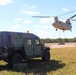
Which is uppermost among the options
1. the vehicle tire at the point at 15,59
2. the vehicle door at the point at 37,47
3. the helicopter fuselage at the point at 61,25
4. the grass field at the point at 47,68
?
the helicopter fuselage at the point at 61,25

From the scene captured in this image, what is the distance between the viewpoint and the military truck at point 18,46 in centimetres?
1577

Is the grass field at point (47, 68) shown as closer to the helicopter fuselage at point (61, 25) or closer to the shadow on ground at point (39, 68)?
the shadow on ground at point (39, 68)

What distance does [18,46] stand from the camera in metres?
16.8

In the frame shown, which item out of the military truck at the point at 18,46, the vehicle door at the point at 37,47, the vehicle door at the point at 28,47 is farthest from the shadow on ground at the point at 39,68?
the vehicle door at the point at 37,47

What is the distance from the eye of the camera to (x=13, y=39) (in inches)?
650

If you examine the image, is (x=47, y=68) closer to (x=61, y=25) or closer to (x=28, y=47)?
(x=28, y=47)

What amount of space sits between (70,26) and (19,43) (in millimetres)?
39723

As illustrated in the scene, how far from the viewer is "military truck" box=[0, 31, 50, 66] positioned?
15772mm

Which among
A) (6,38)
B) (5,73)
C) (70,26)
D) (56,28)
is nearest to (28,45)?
(6,38)

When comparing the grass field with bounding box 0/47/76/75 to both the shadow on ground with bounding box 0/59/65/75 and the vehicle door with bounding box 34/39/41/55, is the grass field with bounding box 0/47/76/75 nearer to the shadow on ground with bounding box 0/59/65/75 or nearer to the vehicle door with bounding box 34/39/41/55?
the shadow on ground with bounding box 0/59/65/75

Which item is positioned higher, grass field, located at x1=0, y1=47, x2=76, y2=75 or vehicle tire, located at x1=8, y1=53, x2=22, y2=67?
vehicle tire, located at x1=8, y1=53, x2=22, y2=67

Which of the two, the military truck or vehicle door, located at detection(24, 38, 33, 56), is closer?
the military truck

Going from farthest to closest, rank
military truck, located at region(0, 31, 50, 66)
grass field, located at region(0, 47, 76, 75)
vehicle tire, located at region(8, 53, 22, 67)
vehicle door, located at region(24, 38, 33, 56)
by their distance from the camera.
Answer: vehicle door, located at region(24, 38, 33, 56) < vehicle tire, located at region(8, 53, 22, 67) < military truck, located at region(0, 31, 50, 66) < grass field, located at region(0, 47, 76, 75)

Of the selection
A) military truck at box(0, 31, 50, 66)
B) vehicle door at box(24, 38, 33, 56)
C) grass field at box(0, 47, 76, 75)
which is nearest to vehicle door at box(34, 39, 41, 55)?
military truck at box(0, 31, 50, 66)
